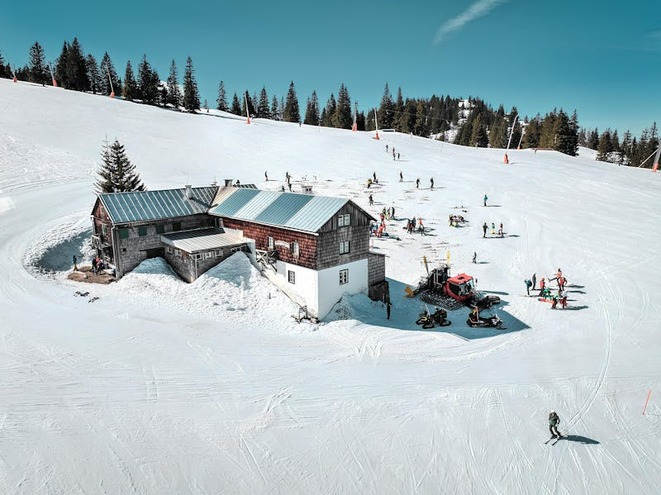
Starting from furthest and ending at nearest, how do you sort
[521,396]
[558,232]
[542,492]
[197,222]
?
[558,232] < [197,222] < [521,396] < [542,492]

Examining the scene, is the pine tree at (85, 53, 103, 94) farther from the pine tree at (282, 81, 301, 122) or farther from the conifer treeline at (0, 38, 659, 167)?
the pine tree at (282, 81, 301, 122)

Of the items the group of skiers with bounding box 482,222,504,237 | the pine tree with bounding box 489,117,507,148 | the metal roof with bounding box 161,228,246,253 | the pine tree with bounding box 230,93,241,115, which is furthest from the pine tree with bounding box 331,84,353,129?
the metal roof with bounding box 161,228,246,253

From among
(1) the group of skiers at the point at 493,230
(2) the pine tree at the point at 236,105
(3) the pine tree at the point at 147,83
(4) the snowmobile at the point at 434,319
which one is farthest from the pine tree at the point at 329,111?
(4) the snowmobile at the point at 434,319

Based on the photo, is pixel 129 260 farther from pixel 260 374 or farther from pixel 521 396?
pixel 521 396

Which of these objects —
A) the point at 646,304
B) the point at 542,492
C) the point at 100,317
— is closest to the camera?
the point at 542,492

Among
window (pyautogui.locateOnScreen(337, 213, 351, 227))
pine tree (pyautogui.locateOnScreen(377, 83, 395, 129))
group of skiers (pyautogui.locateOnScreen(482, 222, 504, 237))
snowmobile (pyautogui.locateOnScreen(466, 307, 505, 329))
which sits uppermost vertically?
pine tree (pyautogui.locateOnScreen(377, 83, 395, 129))

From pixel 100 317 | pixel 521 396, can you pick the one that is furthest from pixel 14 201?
pixel 521 396
